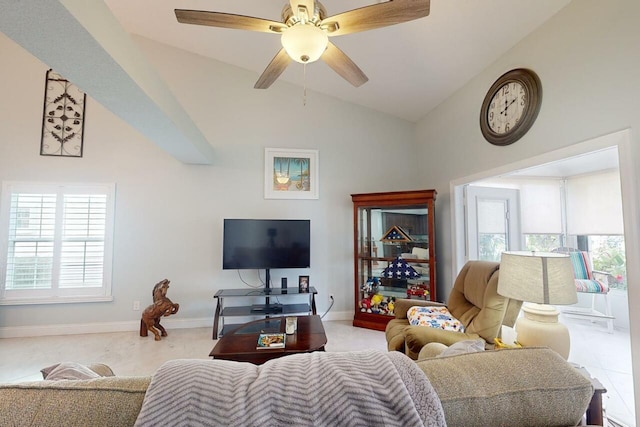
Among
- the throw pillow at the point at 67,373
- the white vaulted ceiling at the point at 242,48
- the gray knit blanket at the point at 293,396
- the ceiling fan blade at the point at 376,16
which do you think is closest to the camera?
the gray knit blanket at the point at 293,396

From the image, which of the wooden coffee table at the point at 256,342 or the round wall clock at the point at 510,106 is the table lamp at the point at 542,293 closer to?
the round wall clock at the point at 510,106

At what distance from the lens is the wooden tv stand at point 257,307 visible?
329 centimetres

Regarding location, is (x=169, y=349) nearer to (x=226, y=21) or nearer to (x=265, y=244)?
(x=265, y=244)

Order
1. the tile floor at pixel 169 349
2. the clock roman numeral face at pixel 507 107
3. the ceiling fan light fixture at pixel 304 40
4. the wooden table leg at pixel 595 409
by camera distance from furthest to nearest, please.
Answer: the tile floor at pixel 169 349
the clock roman numeral face at pixel 507 107
the ceiling fan light fixture at pixel 304 40
the wooden table leg at pixel 595 409

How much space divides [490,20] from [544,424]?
264 centimetres

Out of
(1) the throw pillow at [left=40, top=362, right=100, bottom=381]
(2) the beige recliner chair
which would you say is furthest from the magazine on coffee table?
(1) the throw pillow at [left=40, top=362, right=100, bottom=381]

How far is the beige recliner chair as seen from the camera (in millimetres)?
1850

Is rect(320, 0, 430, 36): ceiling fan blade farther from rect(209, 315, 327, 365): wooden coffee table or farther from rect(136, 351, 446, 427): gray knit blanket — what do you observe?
rect(209, 315, 327, 365): wooden coffee table

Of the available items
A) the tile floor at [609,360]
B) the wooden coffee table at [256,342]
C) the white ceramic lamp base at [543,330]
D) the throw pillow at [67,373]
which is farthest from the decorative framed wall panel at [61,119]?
the tile floor at [609,360]

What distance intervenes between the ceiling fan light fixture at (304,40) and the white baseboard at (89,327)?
11.1 feet

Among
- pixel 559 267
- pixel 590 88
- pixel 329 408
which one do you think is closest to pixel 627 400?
pixel 559 267

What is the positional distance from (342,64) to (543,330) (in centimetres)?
216

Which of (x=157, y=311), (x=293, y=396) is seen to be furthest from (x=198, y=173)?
(x=293, y=396)

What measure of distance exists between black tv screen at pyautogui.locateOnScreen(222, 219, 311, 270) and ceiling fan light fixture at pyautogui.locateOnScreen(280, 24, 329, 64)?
2.23 meters
